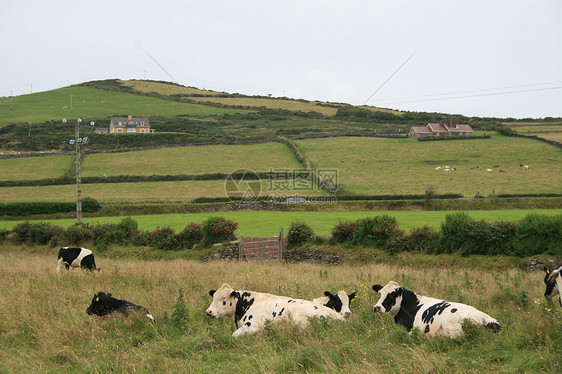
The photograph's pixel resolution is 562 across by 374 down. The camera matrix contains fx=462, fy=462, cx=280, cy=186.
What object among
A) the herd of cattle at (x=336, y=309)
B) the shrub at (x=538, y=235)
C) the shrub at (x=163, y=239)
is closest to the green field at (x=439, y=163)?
the shrub at (x=163, y=239)

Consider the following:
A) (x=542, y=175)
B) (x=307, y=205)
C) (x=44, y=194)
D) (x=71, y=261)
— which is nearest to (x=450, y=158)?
(x=542, y=175)

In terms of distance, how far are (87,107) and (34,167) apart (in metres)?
71.3

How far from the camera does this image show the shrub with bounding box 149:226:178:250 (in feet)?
98.5

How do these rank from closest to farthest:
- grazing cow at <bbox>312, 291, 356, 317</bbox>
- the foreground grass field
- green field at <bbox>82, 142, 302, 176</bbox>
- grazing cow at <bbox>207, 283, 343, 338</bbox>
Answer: the foreground grass field → grazing cow at <bbox>207, 283, 343, 338</bbox> → grazing cow at <bbox>312, 291, 356, 317</bbox> → green field at <bbox>82, 142, 302, 176</bbox>

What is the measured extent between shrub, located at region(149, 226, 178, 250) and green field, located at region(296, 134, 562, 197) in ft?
89.1

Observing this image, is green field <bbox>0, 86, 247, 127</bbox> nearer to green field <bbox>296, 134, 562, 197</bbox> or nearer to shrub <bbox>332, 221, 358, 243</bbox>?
green field <bbox>296, 134, 562, 197</bbox>

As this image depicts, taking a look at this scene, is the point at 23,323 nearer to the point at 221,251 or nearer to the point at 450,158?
the point at 221,251

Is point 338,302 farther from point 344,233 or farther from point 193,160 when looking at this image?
point 193,160

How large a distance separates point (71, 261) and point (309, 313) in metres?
13.5

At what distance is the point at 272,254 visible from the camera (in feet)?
91.2

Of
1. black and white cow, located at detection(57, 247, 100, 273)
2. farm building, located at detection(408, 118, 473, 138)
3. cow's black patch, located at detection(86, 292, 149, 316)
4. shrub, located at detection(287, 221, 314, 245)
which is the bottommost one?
shrub, located at detection(287, 221, 314, 245)

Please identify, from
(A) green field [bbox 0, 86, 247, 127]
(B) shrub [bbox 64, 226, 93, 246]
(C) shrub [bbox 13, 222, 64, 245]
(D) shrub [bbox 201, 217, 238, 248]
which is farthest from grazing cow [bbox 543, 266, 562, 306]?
(A) green field [bbox 0, 86, 247, 127]

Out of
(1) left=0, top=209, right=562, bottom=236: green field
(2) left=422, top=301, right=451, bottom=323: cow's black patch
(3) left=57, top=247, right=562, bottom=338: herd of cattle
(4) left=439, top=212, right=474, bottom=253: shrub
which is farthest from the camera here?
(1) left=0, top=209, right=562, bottom=236: green field

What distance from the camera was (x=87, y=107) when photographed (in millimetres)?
134750
